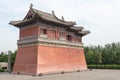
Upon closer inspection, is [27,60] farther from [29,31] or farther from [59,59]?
[59,59]

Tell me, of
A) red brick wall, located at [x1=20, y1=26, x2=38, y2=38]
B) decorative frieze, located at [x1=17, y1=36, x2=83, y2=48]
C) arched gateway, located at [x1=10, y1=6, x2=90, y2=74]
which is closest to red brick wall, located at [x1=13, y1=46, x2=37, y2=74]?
arched gateway, located at [x1=10, y1=6, x2=90, y2=74]

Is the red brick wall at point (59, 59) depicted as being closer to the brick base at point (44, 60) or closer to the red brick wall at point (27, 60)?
the brick base at point (44, 60)

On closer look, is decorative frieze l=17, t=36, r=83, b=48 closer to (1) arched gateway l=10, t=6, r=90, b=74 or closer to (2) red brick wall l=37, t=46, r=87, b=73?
(1) arched gateway l=10, t=6, r=90, b=74

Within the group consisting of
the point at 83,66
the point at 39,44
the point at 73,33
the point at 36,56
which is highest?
the point at 73,33

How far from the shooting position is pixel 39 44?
19469 mm

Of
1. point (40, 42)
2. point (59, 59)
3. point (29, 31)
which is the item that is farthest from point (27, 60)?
point (59, 59)

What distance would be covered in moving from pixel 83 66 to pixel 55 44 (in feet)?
24.3

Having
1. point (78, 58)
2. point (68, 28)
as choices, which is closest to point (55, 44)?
point (68, 28)

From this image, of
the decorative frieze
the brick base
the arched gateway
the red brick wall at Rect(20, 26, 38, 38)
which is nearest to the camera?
the brick base

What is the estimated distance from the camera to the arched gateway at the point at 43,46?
63.7 feet

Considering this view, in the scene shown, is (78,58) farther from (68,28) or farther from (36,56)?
(36,56)

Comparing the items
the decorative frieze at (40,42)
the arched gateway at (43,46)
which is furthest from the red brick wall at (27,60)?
the decorative frieze at (40,42)

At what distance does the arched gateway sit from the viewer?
19.4 metres

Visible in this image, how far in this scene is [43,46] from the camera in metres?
19.9
